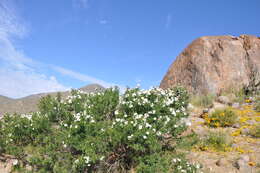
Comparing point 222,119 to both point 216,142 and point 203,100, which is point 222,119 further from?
point 203,100

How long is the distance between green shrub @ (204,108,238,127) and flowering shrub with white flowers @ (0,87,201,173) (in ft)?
10.3

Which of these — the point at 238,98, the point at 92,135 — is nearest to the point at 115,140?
the point at 92,135

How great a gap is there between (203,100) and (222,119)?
306 centimetres

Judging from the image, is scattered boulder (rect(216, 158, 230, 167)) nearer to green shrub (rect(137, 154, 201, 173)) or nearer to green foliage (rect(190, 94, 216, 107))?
green shrub (rect(137, 154, 201, 173))

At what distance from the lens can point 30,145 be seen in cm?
580

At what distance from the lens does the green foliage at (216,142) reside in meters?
6.52

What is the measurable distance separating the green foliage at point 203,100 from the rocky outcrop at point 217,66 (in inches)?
16.9

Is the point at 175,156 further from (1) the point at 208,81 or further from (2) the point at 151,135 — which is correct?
(1) the point at 208,81

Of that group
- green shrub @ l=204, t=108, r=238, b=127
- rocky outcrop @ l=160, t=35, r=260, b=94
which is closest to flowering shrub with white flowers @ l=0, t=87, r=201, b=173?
green shrub @ l=204, t=108, r=238, b=127

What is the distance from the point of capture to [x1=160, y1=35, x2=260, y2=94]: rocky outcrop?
1195cm

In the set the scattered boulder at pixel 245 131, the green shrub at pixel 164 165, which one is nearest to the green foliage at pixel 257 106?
the scattered boulder at pixel 245 131

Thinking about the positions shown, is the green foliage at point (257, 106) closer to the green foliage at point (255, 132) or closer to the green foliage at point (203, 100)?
the green foliage at point (203, 100)

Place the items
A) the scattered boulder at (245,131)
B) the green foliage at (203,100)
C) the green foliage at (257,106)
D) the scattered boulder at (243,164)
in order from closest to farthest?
the scattered boulder at (243,164), the scattered boulder at (245,131), the green foliage at (257,106), the green foliage at (203,100)

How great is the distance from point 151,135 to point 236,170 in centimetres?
242
